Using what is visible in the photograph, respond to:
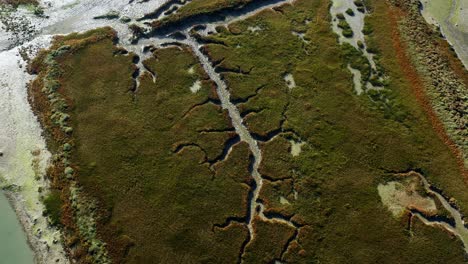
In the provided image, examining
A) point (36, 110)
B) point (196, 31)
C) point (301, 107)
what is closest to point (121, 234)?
point (36, 110)

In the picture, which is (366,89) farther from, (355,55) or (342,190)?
(342,190)

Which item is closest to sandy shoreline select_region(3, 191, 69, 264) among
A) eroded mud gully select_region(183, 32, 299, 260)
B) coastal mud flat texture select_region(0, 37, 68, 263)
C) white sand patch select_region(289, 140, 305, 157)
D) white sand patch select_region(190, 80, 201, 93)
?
coastal mud flat texture select_region(0, 37, 68, 263)

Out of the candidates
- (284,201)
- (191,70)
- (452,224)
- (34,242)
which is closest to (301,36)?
(191,70)

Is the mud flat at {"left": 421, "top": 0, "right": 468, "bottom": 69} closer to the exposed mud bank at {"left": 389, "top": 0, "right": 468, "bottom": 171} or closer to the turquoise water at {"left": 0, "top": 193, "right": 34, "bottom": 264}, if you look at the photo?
the exposed mud bank at {"left": 389, "top": 0, "right": 468, "bottom": 171}

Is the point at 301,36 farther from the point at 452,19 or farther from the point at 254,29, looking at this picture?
the point at 452,19

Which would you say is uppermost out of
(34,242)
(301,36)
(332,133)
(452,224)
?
(301,36)

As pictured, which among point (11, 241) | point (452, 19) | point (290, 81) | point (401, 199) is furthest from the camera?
point (452, 19)

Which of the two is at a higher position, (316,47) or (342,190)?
(316,47)
